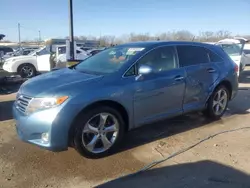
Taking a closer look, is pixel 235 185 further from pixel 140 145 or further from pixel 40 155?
pixel 40 155

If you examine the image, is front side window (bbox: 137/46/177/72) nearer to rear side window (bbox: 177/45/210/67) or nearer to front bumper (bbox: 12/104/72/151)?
rear side window (bbox: 177/45/210/67)

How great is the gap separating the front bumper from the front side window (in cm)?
154

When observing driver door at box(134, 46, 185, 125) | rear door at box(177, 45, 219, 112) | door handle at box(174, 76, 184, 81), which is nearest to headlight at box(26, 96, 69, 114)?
driver door at box(134, 46, 185, 125)

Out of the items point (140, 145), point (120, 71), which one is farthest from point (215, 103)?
point (120, 71)

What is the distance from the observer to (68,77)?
4242 millimetres

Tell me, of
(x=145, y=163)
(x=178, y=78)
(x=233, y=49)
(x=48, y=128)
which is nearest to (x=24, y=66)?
(x=233, y=49)

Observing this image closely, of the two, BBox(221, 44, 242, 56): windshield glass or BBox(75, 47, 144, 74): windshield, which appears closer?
BBox(75, 47, 144, 74): windshield

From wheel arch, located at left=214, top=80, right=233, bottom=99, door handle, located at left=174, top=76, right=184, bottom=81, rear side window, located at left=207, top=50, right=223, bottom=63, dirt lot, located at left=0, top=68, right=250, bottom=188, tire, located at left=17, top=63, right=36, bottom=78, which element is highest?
rear side window, located at left=207, top=50, right=223, bottom=63

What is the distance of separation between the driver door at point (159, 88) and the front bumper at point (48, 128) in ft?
3.92

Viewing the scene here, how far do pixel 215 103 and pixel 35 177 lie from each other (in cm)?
386

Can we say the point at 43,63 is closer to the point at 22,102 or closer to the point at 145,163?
the point at 22,102

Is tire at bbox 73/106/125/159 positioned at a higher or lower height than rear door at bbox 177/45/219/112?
lower

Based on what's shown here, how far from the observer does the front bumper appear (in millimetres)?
3592

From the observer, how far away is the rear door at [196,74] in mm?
5074
